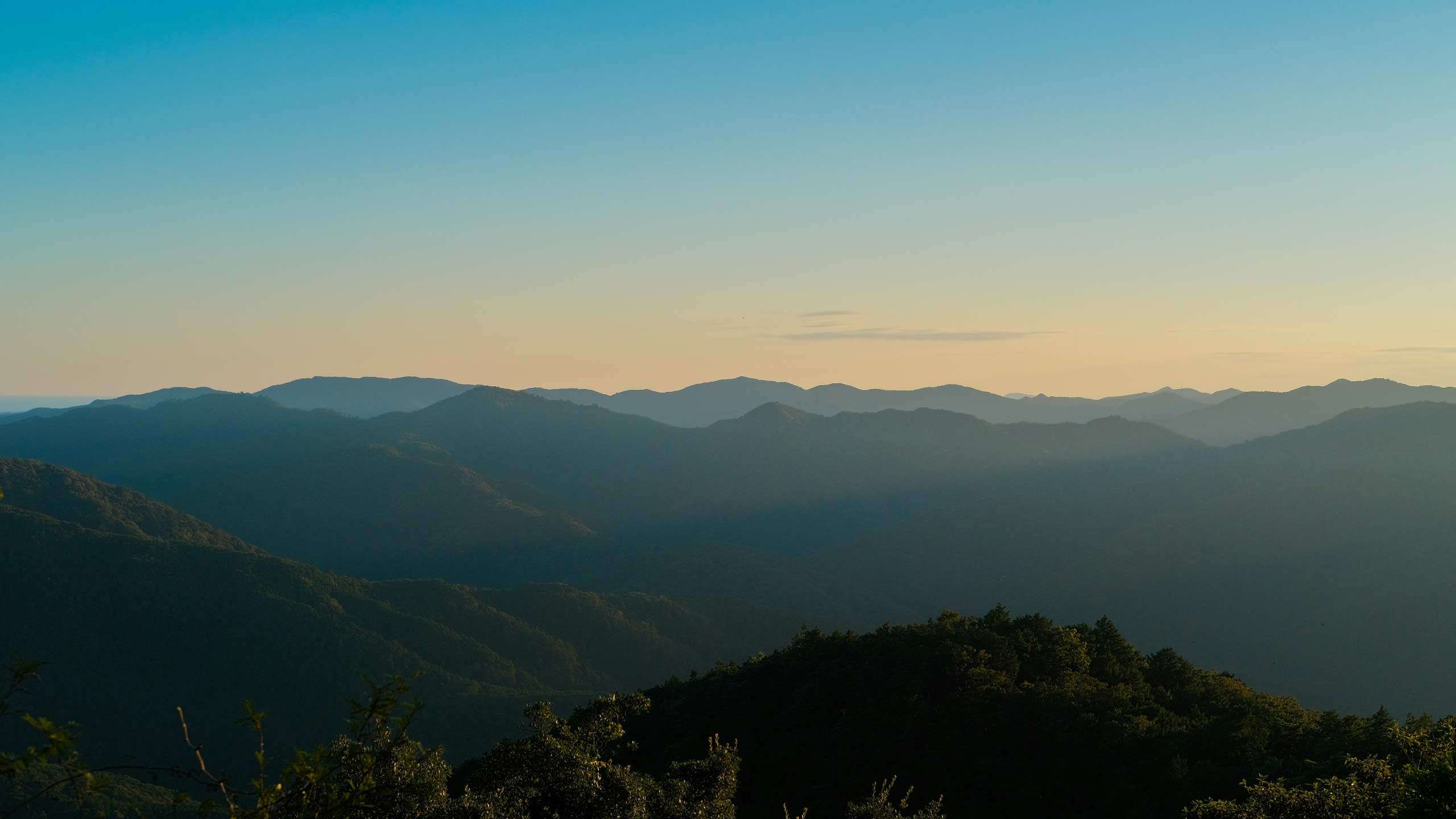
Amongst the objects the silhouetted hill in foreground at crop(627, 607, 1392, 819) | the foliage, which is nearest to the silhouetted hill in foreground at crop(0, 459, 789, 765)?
the silhouetted hill in foreground at crop(627, 607, 1392, 819)

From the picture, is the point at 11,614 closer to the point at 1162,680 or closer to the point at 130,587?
A: the point at 130,587

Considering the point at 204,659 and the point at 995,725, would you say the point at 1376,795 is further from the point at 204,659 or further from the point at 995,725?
the point at 204,659

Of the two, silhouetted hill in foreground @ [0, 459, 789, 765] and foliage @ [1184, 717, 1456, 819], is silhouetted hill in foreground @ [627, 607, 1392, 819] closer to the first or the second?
foliage @ [1184, 717, 1456, 819]

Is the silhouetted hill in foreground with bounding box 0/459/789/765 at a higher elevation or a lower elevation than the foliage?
lower

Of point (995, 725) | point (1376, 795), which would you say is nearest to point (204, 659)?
point (995, 725)

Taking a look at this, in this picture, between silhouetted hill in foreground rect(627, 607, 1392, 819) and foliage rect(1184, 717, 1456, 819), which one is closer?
foliage rect(1184, 717, 1456, 819)

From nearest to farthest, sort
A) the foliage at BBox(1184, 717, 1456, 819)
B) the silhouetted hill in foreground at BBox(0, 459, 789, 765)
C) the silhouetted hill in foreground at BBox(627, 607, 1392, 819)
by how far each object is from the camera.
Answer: the foliage at BBox(1184, 717, 1456, 819) → the silhouetted hill in foreground at BBox(627, 607, 1392, 819) → the silhouetted hill in foreground at BBox(0, 459, 789, 765)

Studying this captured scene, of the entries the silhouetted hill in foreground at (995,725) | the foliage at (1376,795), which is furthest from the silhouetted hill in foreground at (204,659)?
the foliage at (1376,795)

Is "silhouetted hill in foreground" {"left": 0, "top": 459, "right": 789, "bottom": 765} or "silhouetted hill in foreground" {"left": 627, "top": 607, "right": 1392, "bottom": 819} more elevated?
"silhouetted hill in foreground" {"left": 627, "top": 607, "right": 1392, "bottom": 819}

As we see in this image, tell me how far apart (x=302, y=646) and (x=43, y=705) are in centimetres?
4397

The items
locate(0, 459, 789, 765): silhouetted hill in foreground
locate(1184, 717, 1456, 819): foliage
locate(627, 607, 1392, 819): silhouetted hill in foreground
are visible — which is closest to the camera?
locate(1184, 717, 1456, 819): foliage

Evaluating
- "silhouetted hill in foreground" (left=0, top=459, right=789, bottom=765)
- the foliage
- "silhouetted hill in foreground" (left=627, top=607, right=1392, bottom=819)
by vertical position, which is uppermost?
the foliage

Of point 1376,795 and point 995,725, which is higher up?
point 1376,795

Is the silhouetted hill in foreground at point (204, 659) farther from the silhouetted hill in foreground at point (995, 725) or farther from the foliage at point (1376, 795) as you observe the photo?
the foliage at point (1376, 795)
